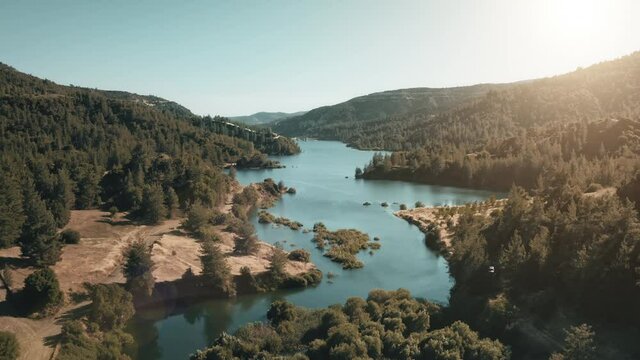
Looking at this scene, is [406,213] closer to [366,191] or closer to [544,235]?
[366,191]

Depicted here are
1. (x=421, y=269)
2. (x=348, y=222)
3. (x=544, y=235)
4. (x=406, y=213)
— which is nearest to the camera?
(x=544, y=235)

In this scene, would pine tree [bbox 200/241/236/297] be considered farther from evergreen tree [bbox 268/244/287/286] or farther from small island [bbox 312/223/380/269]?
small island [bbox 312/223/380/269]

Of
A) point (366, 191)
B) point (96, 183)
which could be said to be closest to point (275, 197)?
point (366, 191)

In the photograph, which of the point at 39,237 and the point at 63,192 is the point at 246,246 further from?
the point at 63,192

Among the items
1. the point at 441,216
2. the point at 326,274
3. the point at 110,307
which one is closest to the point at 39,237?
the point at 110,307

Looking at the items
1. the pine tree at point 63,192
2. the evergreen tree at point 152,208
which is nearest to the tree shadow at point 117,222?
the evergreen tree at point 152,208

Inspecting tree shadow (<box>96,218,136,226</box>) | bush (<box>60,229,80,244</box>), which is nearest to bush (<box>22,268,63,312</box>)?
bush (<box>60,229,80,244</box>)

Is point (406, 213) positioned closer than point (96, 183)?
No

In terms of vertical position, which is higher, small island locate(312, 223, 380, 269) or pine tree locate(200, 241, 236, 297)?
pine tree locate(200, 241, 236, 297)
